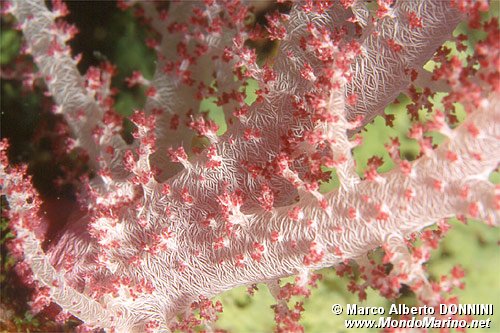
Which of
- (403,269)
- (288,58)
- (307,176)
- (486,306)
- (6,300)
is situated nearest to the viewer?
(403,269)

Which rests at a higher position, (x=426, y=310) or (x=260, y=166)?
(x=260, y=166)

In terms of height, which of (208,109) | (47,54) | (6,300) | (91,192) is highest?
(208,109)

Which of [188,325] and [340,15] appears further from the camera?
[188,325]

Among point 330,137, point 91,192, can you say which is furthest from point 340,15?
point 91,192

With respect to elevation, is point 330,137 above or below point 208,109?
below

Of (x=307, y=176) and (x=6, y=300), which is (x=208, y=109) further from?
(x=6, y=300)

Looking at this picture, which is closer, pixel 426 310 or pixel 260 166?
pixel 426 310

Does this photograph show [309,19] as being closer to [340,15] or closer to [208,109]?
[340,15]

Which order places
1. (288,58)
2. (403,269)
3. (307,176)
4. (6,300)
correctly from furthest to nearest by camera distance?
(6,300) < (288,58) < (307,176) < (403,269)
